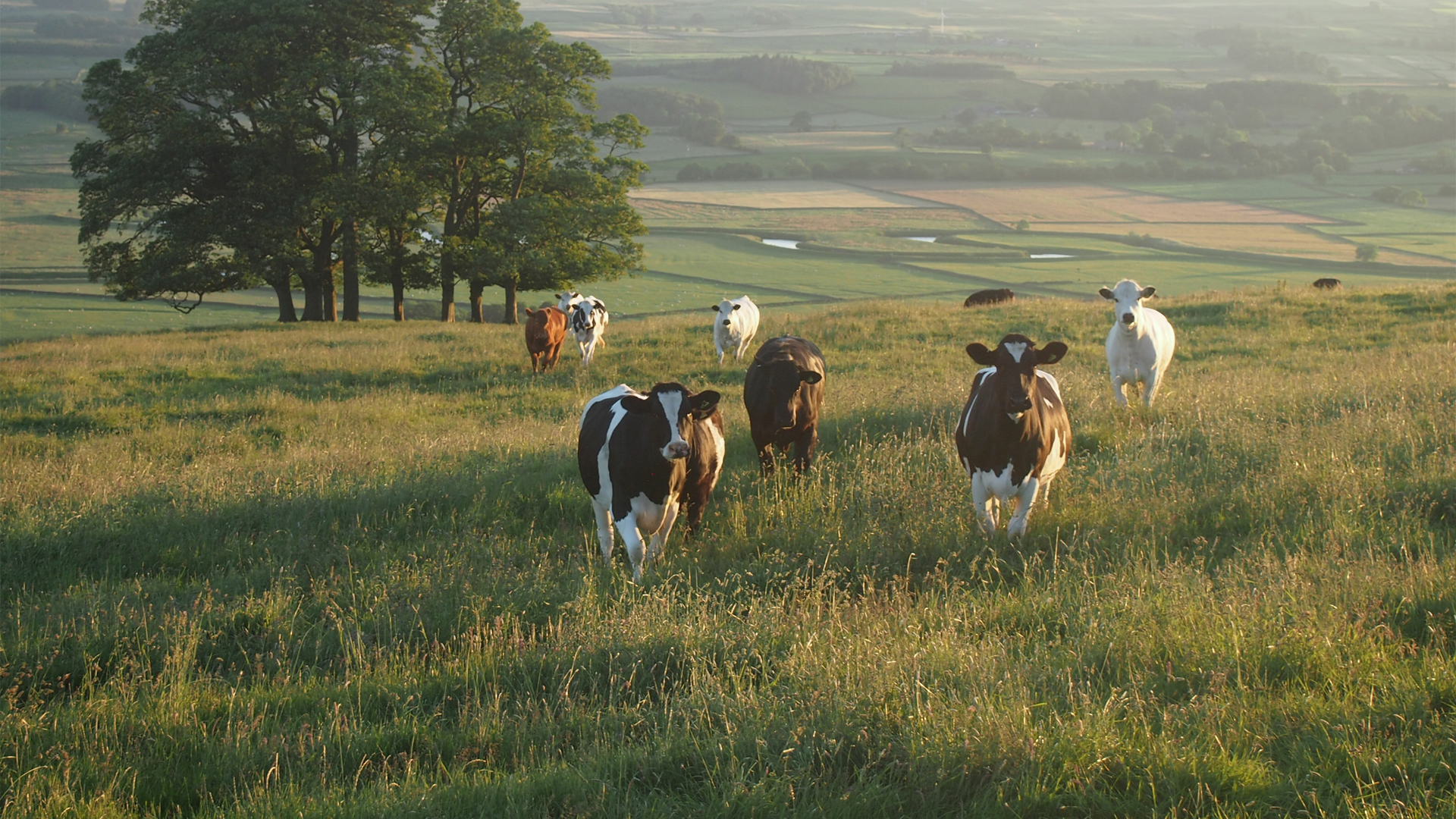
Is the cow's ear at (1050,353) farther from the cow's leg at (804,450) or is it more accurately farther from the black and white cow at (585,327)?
the black and white cow at (585,327)

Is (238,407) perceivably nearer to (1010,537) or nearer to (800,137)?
(1010,537)

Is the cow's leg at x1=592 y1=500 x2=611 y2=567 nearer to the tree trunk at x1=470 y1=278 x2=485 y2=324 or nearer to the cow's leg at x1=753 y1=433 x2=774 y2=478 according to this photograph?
the cow's leg at x1=753 y1=433 x2=774 y2=478

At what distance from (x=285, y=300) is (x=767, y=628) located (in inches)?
1311

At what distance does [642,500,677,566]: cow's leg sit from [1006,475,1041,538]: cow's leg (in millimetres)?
2523

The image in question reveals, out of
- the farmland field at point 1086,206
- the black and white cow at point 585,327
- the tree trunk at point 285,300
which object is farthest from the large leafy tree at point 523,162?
the farmland field at point 1086,206

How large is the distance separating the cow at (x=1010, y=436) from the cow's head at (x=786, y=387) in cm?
180

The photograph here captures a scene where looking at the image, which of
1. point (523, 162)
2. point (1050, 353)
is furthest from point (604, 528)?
point (523, 162)

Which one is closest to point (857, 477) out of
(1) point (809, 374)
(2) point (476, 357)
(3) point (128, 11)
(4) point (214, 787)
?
(1) point (809, 374)

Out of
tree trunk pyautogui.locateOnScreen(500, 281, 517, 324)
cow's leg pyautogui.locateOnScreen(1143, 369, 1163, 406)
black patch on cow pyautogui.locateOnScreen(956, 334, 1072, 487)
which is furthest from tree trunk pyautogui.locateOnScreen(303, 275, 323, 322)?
black patch on cow pyautogui.locateOnScreen(956, 334, 1072, 487)

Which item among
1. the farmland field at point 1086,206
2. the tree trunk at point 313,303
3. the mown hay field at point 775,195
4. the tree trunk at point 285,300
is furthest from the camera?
the mown hay field at point 775,195

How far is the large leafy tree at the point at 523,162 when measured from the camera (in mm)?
32062

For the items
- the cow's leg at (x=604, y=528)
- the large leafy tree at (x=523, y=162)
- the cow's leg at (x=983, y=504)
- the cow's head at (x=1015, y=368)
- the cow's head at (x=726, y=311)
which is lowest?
the cow's leg at (x=604, y=528)

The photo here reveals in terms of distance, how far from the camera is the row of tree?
3008 cm

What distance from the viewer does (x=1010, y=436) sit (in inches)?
312
